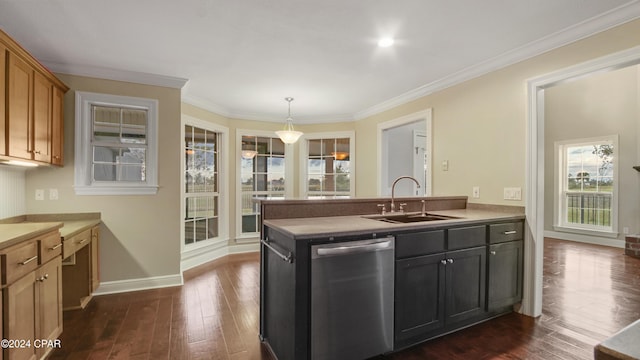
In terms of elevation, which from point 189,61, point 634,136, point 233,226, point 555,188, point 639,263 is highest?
point 189,61

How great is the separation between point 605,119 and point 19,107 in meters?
9.16

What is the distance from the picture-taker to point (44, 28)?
2467mm

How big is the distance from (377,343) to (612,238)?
670 cm

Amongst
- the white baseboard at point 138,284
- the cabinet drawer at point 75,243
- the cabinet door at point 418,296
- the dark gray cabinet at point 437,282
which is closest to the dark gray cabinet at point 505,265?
the dark gray cabinet at point 437,282

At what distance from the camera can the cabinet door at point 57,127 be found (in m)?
2.98

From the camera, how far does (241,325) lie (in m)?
2.63

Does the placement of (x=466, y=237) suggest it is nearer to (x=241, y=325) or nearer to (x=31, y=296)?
(x=241, y=325)

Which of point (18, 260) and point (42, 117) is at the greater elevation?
point (42, 117)

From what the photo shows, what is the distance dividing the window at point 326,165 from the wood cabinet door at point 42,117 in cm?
375

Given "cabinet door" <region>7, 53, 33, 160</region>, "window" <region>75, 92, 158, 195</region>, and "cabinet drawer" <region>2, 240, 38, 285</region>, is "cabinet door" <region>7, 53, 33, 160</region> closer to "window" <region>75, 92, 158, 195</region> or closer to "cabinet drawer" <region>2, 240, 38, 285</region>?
"window" <region>75, 92, 158, 195</region>

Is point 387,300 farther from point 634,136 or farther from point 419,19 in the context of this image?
point 634,136

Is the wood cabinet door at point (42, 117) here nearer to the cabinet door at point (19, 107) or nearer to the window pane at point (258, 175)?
the cabinet door at point (19, 107)

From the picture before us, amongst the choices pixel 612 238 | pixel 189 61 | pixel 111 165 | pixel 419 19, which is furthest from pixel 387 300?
pixel 612 238

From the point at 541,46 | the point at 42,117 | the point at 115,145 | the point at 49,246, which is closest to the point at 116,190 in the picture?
the point at 115,145
